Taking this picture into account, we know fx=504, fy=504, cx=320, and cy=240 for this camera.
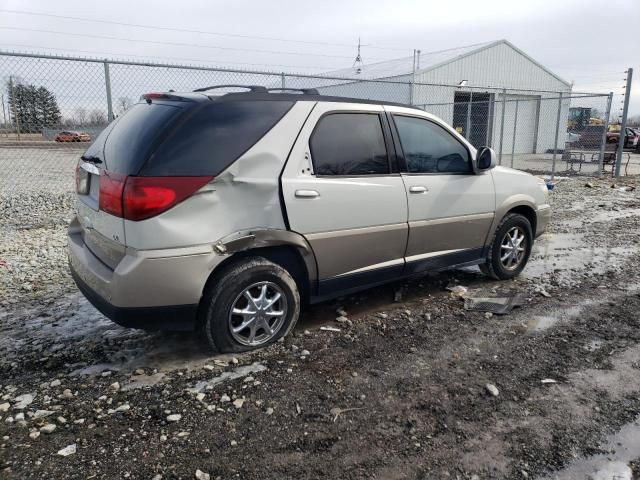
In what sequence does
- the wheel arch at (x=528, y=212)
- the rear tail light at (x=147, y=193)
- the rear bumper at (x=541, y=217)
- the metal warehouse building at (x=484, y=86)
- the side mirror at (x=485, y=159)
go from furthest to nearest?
the metal warehouse building at (x=484, y=86)
the rear bumper at (x=541, y=217)
the wheel arch at (x=528, y=212)
the side mirror at (x=485, y=159)
the rear tail light at (x=147, y=193)

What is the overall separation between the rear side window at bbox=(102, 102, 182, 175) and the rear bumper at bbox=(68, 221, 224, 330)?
1.84 ft

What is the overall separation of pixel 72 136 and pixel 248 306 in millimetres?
6133

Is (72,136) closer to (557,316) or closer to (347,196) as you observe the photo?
(347,196)

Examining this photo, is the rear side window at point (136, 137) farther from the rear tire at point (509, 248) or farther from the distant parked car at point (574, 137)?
the distant parked car at point (574, 137)

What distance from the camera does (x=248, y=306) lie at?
3521 millimetres

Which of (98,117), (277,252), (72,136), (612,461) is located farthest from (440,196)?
(72,136)

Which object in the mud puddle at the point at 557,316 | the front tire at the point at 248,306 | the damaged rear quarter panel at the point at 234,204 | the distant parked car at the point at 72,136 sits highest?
the distant parked car at the point at 72,136

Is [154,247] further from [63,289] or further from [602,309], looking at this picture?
[602,309]

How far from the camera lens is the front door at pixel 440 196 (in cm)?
428

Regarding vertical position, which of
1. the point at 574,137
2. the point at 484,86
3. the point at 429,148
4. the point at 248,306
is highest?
the point at 484,86

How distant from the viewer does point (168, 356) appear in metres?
3.60

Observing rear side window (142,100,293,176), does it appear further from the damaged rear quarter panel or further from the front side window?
the front side window

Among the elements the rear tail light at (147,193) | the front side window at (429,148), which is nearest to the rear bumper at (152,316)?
the rear tail light at (147,193)

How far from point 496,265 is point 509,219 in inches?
19.2
